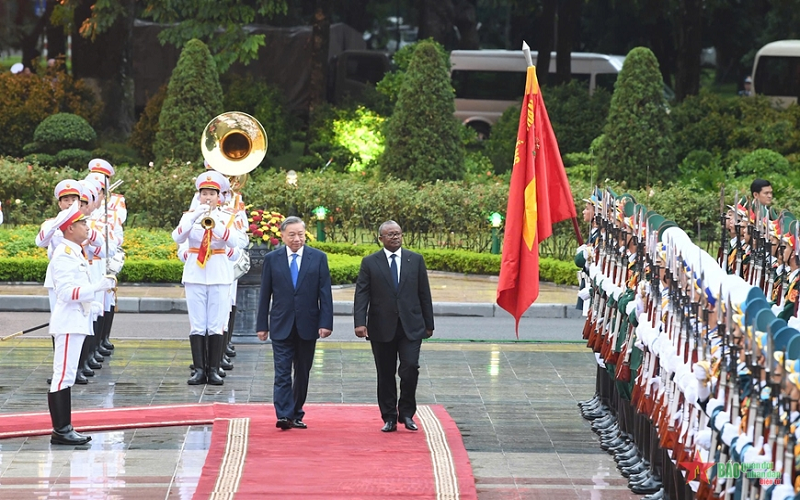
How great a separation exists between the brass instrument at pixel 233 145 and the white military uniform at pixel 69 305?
5.09 metres

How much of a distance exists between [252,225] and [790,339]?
34.3 feet

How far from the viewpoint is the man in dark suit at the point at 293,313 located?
36.2ft

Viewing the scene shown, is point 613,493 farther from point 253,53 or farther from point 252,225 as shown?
point 253,53

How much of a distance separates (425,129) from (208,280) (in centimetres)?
1607

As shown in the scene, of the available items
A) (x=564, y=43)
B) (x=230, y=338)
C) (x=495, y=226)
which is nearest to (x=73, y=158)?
(x=495, y=226)

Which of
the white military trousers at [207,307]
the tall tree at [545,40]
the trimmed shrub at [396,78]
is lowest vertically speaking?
the white military trousers at [207,307]

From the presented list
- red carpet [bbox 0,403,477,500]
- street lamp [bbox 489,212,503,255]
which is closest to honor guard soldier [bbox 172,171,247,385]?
red carpet [bbox 0,403,477,500]

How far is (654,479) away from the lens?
9.41m

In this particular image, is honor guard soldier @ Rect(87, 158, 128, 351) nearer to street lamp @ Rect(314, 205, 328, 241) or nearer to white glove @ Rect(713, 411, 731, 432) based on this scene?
white glove @ Rect(713, 411, 731, 432)

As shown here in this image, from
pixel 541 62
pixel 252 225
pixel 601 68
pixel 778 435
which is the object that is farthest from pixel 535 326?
pixel 601 68

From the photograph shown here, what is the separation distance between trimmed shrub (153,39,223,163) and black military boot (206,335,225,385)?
1756 cm

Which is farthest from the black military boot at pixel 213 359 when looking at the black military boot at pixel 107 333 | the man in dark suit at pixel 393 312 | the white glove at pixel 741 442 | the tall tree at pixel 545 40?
the tall tree at pixel 545 40

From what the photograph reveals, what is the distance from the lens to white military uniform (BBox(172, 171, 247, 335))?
521 inches

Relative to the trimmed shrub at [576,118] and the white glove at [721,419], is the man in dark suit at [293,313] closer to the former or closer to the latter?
the white glove at [721,419]
